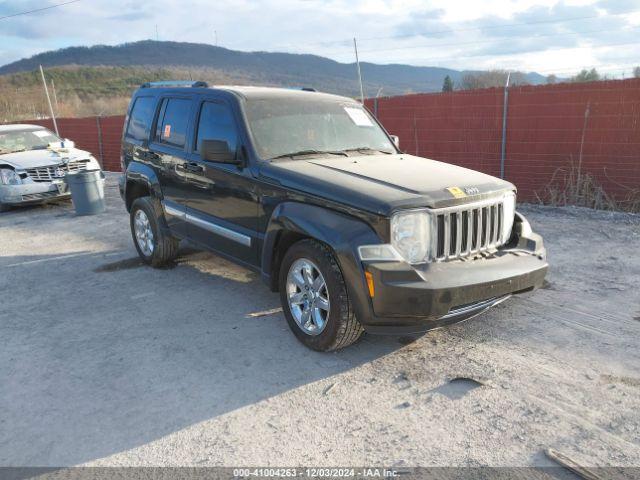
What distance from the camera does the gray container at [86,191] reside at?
9898mm

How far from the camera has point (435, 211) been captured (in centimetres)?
361

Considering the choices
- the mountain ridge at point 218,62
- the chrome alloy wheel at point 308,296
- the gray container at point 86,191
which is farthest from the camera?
the mountain ridge at point 218,62

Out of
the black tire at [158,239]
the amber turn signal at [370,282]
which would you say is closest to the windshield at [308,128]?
the amber turn signal at [370,282]

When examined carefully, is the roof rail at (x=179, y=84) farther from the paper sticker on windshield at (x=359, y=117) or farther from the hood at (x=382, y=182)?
the hood at (x=382, y=182)

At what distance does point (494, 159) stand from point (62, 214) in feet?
27.6

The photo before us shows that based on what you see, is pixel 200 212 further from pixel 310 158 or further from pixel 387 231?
pixel 387 231

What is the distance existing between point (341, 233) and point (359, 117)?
7.21 feet

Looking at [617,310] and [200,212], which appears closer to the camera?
[617,310]

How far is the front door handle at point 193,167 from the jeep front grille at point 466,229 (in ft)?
8.18

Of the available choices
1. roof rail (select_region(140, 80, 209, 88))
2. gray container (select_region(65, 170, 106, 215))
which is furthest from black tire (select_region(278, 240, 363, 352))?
gray container (select_region(65, 170, 106, 215))

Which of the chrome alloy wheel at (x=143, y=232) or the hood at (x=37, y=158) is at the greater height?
the hood at (x=37, y=158)

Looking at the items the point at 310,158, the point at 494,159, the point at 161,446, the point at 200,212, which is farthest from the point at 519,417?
the point at 494,159

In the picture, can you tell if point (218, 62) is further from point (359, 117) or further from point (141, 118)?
point (359, 117)

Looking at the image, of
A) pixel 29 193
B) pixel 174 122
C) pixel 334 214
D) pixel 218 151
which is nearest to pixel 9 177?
pixel 29 193
